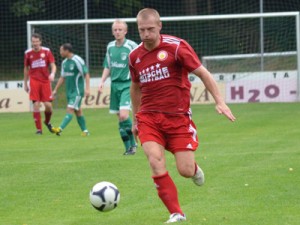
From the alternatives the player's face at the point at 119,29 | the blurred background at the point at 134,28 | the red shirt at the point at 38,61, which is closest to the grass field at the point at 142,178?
the red shirt at the point at 38,61

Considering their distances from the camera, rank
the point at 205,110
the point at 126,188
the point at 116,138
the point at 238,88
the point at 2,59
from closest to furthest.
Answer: the point at 126,188, the point at 116,138, the point at 205,110, the point at 238,88, the point at 2,59

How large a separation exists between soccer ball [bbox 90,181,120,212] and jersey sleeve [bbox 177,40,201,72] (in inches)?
52.1

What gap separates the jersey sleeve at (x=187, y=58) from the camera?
8.01 meters

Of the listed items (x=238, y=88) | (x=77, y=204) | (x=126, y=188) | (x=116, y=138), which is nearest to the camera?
(x=77, y=204)

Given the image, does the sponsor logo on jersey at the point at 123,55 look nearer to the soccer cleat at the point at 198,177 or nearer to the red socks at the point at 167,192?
the soccer cleat at the point at 198,177

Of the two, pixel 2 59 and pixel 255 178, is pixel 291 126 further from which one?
pixel 2 59

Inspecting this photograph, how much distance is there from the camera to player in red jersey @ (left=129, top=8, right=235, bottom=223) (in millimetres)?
7961

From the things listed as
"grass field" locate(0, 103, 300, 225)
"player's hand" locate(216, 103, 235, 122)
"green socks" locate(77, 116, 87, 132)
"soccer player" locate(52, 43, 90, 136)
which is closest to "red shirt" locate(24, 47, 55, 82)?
"soccer player" locate(52, 43, 90, 136)

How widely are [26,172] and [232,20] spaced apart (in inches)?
713

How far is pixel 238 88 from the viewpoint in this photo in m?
→ 26.0

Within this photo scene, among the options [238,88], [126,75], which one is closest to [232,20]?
[238,88]

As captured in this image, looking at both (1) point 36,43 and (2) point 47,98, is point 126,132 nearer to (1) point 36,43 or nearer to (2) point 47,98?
(2) point 47,98

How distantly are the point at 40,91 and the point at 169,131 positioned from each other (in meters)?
11.8

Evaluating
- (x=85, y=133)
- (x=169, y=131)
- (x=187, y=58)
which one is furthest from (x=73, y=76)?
(x=187, y=58)
